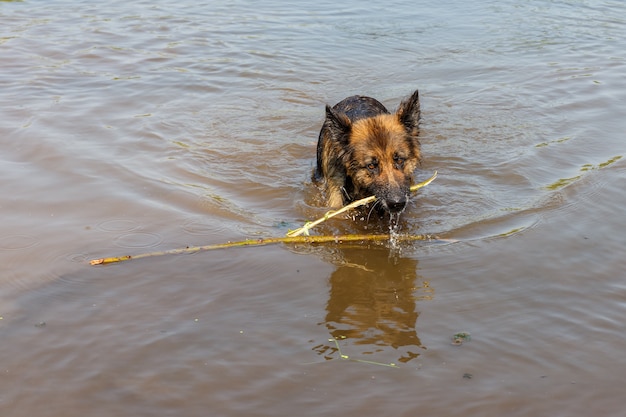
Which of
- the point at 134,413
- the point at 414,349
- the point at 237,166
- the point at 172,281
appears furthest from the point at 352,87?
Answer: the point at 134,413

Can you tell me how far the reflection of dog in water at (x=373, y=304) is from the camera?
470cm

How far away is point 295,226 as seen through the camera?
686 centimetres

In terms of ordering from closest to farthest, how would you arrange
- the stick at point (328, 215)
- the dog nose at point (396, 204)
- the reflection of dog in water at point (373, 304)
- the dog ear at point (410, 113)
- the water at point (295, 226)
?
the water at point (295, 226)
the reflection of dog in water at point (373, 304)
the stick at point (328, 215)
the dog nose at point (396, 204)
the dog ear at point (410, 113)

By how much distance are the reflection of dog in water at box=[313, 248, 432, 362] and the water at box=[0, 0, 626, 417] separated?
2cm

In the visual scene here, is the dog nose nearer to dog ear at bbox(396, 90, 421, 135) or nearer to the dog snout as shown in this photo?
the dog snout

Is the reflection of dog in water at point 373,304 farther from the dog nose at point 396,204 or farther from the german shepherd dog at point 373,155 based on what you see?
the german shepherd dog at point 373,155

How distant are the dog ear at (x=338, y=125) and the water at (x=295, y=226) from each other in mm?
842

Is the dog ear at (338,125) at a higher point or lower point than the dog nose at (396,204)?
higher

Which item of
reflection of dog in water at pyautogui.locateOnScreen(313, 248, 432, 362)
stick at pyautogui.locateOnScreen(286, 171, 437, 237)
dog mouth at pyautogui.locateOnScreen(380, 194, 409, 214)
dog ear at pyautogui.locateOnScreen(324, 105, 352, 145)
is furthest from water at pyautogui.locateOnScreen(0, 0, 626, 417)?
dog ear at pyautogui.locateOnScreen(324, 105, 352, 145)

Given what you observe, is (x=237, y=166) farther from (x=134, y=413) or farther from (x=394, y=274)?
(x=134, y=413)

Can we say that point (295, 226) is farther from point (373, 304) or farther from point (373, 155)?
point (373, 304)

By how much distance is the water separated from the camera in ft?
14.0

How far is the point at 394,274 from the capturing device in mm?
5836

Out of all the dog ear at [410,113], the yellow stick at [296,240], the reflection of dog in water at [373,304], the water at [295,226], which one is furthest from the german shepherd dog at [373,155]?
the reflection of dog in water at [373,304]
